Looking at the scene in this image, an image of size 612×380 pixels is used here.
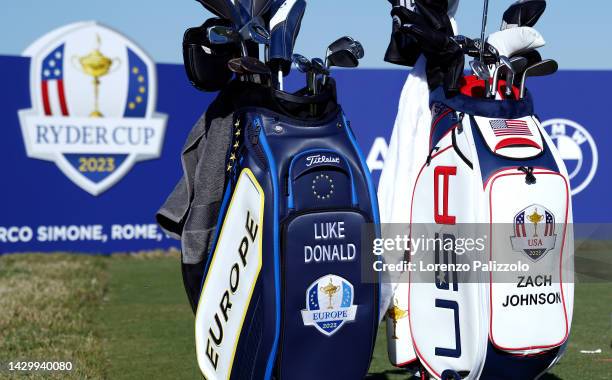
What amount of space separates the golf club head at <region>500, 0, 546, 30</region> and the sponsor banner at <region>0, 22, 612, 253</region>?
457 cm

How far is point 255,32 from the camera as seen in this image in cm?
266

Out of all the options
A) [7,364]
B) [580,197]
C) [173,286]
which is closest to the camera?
[7,364]

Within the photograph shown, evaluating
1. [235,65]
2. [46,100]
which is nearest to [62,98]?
[46,100]

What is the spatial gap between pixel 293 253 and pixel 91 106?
5.32m

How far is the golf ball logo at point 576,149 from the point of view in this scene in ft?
27.6

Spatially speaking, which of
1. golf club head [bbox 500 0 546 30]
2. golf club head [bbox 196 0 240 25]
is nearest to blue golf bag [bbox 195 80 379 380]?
golf club head [bbox 196 0 240 25]

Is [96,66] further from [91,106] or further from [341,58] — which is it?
[341,58]

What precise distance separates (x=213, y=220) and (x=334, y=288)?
429 millimetres

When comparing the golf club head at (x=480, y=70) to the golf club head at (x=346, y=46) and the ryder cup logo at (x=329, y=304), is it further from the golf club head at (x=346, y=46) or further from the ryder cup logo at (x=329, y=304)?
the ryder cup logo at (x=329, y=304)

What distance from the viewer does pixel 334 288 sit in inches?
103

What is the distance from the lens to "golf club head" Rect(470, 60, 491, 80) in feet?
9.64

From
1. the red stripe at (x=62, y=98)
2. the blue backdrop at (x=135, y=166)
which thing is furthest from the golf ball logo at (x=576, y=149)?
the red stripe at (x=62, y=98)

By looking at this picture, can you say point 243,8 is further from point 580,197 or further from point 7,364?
point 580,197

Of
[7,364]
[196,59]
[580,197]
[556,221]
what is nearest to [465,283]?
[556,221]
